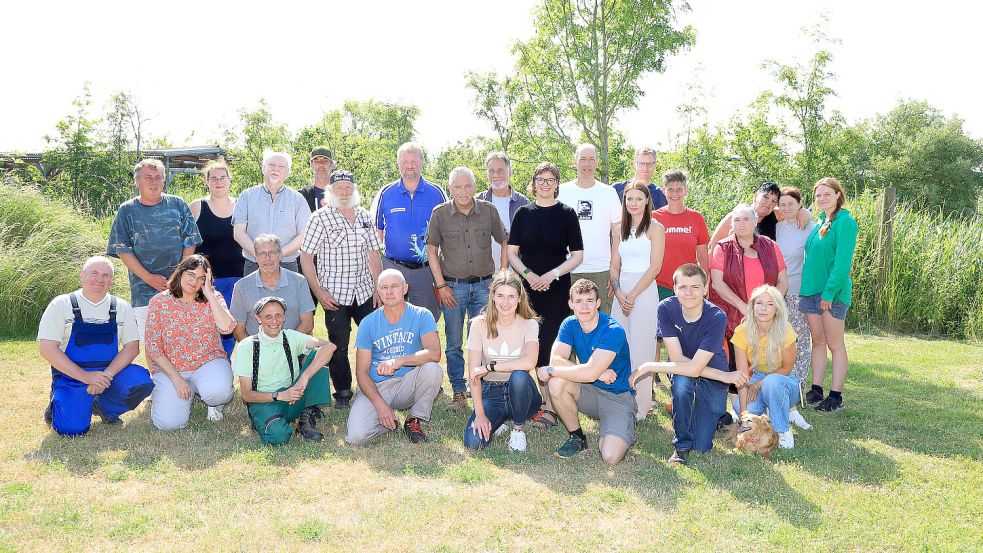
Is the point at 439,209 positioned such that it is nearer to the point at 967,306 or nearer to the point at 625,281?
the point at 625,281

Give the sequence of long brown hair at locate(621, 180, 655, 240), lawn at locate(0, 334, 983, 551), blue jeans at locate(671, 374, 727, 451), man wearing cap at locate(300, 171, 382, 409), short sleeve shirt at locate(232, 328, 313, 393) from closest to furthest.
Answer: lawn at locate(0, 334, 983, 551), blue jeans at locate(671, 374, 727, 451), short sleeve shirt at locate(232, 328, 313, 393), long brown hair at locate(621, 180, 655, 240), man wearing cap at locate(300, 171, 382, 409)

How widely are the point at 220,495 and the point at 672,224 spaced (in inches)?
157

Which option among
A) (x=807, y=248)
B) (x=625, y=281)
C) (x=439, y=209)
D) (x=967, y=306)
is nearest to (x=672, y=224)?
(x=625, y=281)

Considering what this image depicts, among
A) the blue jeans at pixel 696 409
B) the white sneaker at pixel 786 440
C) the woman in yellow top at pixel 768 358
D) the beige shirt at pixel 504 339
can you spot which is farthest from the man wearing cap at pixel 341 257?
the white sneaker at pixel 786 440

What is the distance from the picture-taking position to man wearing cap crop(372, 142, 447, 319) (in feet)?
20.0

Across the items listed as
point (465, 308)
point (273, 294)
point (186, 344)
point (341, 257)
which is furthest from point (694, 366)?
point (186, 344)

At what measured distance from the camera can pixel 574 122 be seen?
59.4 feet

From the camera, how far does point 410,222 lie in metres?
6.10

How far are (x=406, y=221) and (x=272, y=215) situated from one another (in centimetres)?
118

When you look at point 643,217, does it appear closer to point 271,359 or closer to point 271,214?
point 271,359

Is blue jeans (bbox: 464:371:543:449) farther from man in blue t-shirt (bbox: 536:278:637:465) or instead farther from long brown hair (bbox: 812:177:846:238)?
long brown hair (bbox: 812:177:846:238)

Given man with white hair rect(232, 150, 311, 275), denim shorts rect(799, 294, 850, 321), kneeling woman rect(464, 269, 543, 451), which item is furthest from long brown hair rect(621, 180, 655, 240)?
man with white hair rect(232, 150, 311, 275)

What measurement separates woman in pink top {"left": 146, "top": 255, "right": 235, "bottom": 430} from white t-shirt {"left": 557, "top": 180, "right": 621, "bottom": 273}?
2906mm

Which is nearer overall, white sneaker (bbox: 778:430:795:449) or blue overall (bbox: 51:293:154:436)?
white sneaker (bbox: 778:430:795:449)
